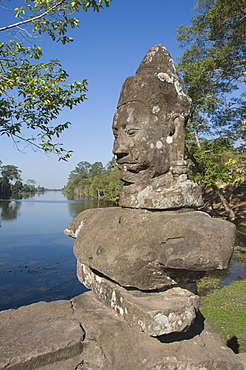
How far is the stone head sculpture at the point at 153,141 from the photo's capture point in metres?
2.82

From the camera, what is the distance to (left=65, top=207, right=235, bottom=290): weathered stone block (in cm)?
220

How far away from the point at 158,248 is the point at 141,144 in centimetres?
104

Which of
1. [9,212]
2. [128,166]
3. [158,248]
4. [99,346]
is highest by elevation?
[128,166]

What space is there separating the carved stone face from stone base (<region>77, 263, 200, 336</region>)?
1.10m

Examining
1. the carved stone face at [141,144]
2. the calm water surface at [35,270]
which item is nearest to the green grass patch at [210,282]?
the calm water surface at [35,270]

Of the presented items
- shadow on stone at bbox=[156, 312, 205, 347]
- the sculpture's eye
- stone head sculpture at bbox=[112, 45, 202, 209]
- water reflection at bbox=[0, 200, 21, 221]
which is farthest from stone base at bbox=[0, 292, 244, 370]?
water reflection at bbox=[0, 200, 21, 221]

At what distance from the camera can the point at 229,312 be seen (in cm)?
633

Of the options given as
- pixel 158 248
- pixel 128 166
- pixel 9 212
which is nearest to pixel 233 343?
pixel 158 248

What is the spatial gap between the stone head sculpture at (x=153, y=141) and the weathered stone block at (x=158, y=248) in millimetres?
179

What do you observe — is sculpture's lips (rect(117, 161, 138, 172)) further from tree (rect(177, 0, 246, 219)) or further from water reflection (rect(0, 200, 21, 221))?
water reflection (rect(0, 200, 21, 221))

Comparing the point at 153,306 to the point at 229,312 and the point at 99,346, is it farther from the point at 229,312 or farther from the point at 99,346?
the point at 229,312

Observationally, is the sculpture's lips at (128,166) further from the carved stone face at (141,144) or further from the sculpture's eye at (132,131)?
the sculpture's eye at (132,131)

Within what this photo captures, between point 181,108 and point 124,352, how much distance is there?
7.87 ft

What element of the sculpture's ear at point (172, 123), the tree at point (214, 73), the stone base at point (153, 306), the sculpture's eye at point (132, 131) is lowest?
the stone base at point (153, 306)
